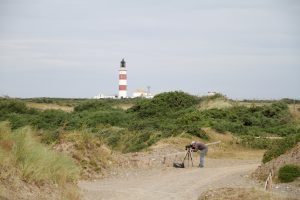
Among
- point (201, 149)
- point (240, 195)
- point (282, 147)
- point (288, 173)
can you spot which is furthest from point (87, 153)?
point (240, 195)

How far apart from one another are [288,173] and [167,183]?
12.9ft

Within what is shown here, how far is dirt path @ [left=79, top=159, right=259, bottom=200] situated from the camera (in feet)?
54.3


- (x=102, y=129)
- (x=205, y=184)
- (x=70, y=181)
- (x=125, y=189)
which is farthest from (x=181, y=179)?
(x=102, y=129)

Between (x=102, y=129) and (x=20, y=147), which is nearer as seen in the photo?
(x=20, y=147)

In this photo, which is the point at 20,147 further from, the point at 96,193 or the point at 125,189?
the point at 125,189

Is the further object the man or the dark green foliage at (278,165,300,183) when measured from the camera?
the man

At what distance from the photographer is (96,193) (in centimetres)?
1642

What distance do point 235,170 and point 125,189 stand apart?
6.13 metres

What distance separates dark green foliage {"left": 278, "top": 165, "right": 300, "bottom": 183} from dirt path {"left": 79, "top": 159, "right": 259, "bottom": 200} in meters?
1.05

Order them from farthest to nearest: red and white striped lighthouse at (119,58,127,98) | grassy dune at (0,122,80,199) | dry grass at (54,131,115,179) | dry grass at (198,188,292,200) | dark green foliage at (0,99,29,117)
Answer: red and white striped lighthouse at (119,58,127,98) < dark green foliage at (0,99,29,117) < dry grass at (54,131,115,179) < dry grass at (198,188,292,200) < grassy dune at (0,122,80,199)

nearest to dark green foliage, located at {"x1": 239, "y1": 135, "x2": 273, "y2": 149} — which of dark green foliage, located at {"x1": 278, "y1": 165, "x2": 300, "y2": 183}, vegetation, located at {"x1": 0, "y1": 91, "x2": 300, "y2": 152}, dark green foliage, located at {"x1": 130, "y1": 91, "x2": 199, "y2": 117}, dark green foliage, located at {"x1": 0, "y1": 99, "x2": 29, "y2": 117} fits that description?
vegetation, located at {"x1": 0, "y1": 91, "x2": 300, "y2": 152}

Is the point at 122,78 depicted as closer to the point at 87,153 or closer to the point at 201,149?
the point at 201,149

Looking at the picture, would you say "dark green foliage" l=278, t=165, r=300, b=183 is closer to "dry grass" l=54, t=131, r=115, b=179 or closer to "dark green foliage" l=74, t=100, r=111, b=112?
"dry grass" l=54, t=131, r=115, b=179

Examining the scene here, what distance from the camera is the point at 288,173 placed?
61.7ft
